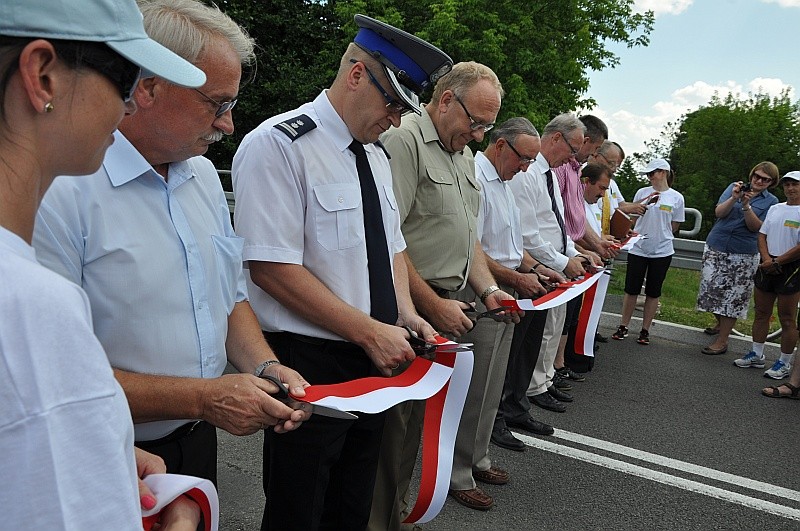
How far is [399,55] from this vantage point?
104 inches

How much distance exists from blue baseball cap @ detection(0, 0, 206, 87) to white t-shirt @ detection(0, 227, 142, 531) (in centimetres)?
25

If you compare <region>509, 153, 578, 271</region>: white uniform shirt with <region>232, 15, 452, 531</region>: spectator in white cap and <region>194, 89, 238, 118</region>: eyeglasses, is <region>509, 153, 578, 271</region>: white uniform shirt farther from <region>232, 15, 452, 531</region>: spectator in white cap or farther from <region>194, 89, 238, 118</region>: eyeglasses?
<region>194, 89, 238, 118</region>: eyeglasses

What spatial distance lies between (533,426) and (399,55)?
3323 mm

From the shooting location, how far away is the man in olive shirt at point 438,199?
3348mm

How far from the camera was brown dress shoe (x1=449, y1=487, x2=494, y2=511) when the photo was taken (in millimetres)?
3979

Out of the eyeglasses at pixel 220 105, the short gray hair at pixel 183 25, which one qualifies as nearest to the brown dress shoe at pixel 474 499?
the eyeglasses at pixel 220 105

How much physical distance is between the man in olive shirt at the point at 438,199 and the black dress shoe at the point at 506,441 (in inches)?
54.5

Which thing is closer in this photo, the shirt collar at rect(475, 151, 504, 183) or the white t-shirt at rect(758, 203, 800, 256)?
the shirt collar at rect(475, 151, 504, 183)

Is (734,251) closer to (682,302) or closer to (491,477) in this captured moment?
(682,302)

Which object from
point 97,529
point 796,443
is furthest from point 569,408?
point 97,529

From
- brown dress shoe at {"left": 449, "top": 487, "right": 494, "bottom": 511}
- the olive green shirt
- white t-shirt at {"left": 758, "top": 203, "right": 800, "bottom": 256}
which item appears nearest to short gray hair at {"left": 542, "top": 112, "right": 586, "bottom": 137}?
the olive green shirt

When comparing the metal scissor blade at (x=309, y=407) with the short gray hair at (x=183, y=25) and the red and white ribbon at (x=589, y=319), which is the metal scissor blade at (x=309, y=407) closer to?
the short gray hair at (x=183, y=25)

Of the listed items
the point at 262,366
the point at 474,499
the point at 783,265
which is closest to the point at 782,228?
the point at 783,265

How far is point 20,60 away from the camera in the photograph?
0.85m
